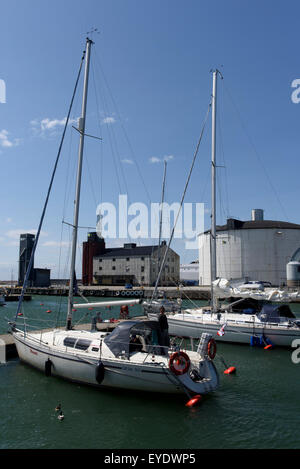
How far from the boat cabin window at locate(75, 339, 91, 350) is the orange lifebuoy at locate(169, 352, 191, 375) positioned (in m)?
4.47

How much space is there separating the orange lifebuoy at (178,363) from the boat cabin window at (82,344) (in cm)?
447

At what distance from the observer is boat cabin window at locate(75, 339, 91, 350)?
16.0m

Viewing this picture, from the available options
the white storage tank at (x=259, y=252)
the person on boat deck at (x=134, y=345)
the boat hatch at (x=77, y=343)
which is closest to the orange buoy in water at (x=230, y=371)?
the person on boat deck at (x=134, y=345)

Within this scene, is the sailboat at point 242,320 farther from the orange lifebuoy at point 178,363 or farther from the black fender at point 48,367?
the black fender at point 48,367

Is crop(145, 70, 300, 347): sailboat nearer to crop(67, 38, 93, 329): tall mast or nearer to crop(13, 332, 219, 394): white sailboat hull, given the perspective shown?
crop(67, 38, 93, 329): tall mast

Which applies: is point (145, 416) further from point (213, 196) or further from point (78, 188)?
point (213, 196)

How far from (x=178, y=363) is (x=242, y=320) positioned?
1353 centimetres

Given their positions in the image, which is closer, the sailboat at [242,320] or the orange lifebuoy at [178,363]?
the orange lifebuoy at [178,363]

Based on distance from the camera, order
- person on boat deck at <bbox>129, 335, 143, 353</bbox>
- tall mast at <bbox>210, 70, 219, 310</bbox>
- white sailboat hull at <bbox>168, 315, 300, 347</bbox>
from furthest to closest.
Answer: tall mast at <bbox>210, 70, 219, 310</bbox> < white sailboat hull at <bbox>168, 315, 300, 347</bbox> < person on boat deck at <bbox>129, 335, 143, 353</bbox>

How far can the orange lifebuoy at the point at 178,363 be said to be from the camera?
43.7ft

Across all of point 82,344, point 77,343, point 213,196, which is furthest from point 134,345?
point 213,196

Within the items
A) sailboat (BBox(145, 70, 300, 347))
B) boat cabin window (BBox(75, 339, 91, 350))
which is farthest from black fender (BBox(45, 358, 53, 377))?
sailboat (BBox(145, 70, 300, 347))

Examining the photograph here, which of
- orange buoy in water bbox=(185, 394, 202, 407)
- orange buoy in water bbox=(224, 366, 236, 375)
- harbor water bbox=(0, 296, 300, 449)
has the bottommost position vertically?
harbor water bbox=(0, 296, 300, 449)

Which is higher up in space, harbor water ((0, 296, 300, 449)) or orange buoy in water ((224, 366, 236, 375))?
orange buoy in water ((224, 366, 236, 375))
